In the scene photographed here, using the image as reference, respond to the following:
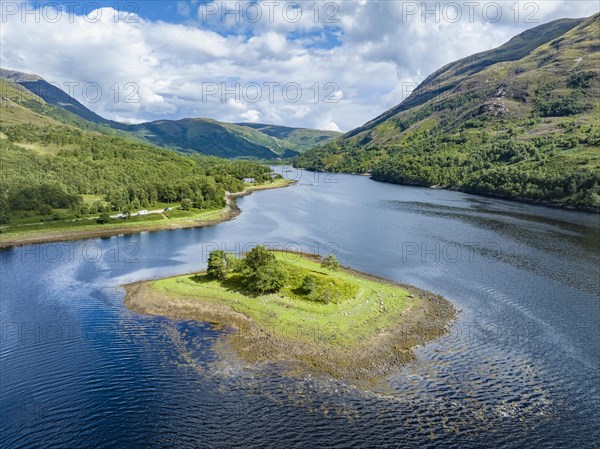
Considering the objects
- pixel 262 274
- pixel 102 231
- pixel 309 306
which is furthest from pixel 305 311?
pixel 102 231

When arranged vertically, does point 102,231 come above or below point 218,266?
below

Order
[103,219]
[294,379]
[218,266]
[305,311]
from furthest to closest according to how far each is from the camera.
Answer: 1. [103,219]
2. [218,266]
3. [305,311]
4. [294,379]

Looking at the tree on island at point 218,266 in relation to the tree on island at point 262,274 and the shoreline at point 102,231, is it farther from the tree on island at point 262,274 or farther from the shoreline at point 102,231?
the shoreline at point 102,231

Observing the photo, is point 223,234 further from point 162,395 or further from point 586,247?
point 586,247

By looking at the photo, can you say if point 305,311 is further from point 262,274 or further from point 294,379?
point 294,379

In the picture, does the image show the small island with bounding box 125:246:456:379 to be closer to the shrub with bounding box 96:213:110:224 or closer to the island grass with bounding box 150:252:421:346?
the island grass with bounding box 150:252:421:346

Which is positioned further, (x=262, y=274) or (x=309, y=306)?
(x=262, y=274)
